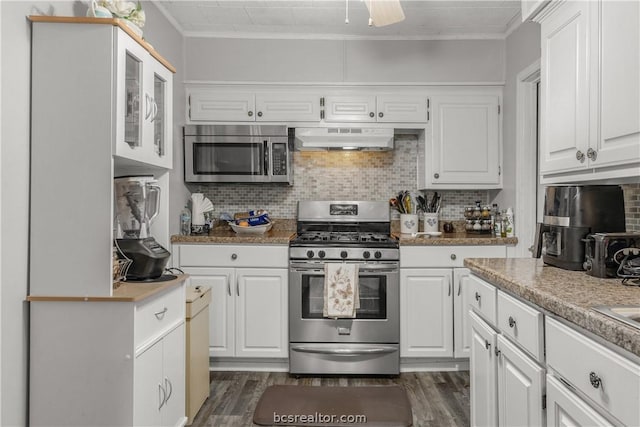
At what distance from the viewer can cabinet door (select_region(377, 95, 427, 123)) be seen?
11.1 ft

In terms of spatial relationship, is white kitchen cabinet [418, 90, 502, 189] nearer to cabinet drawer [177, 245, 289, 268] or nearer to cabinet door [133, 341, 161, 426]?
cabinet drawer [177, 245, 289, 268]

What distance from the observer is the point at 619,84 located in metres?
1.42

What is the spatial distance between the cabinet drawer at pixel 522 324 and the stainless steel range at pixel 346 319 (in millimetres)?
1404

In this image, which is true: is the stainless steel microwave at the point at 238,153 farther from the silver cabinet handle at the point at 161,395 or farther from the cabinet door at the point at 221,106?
the silver cabinet handle at the point at 161,395

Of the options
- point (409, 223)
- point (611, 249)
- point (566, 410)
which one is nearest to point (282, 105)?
point (409, 223)

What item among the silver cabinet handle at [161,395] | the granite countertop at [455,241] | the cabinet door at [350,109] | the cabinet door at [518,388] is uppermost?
the cabinet door at [350,109]

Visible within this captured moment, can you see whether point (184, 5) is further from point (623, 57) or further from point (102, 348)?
point (623, 57)

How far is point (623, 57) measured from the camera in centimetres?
140

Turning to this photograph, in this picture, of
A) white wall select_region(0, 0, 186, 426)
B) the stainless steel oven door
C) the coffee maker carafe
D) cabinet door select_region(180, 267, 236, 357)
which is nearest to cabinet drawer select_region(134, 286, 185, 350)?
the coffee maker carafe

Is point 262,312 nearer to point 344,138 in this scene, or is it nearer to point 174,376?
point 174,376

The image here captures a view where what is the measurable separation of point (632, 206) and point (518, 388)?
977mm

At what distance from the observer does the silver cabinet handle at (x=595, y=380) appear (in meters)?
1.00

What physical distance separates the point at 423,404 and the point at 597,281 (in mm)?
1483

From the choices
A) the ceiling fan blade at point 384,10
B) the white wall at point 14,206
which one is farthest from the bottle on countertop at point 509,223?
the white wall at point 14,206
